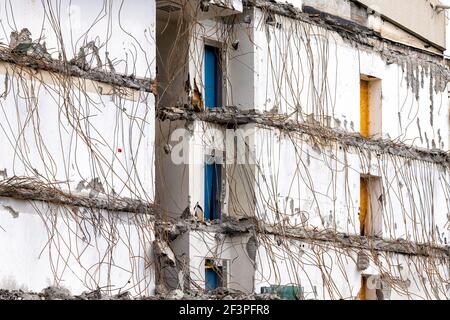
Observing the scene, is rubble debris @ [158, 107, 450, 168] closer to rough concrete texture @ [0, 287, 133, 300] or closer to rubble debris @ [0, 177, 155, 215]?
rubble debris @ [0, 177, 155, 215]

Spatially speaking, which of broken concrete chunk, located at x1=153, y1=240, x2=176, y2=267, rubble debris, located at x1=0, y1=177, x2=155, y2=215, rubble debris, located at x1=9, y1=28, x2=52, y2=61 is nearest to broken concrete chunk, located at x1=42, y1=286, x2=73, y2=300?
rubble debris, located at x1=0, y1=177, x2=155, y2=215

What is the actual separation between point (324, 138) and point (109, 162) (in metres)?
3.40

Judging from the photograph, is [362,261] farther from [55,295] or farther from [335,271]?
[55,295]

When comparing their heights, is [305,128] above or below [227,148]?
above

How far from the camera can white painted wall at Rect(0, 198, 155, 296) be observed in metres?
13.7

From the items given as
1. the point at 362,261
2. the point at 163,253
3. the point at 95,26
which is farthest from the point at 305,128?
the point at 95,26

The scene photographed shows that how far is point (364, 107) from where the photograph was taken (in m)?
18.6

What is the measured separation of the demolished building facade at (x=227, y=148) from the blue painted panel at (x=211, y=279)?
4 cm

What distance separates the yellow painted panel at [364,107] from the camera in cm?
1850

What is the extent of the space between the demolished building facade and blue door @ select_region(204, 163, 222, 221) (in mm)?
19

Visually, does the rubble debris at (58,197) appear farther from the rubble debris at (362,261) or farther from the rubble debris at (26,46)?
the rubble debris at (362,261)

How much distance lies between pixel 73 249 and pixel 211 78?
3.30 m

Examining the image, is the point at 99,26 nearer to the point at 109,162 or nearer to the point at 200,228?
the point at 109,162
